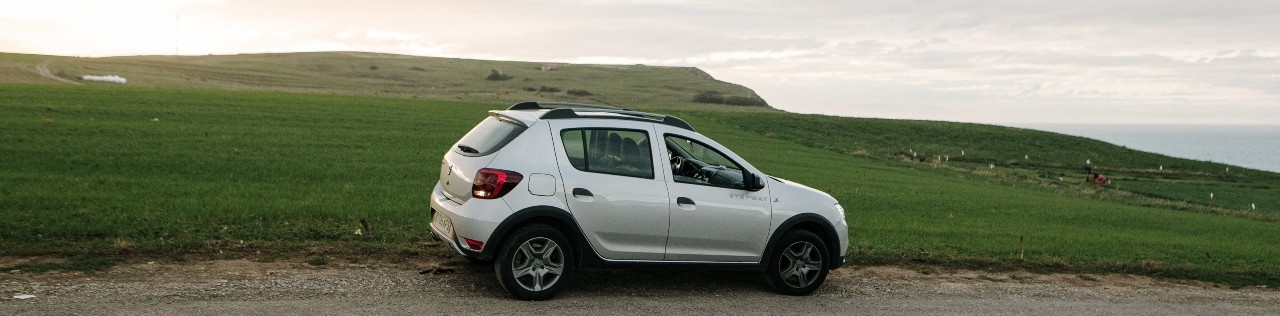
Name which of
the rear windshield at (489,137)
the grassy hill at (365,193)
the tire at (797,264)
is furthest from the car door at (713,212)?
the grassy hill at (365,193)

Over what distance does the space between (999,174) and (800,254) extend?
104ft

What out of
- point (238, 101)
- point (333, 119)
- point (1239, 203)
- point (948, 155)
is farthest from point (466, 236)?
point (948, 155)

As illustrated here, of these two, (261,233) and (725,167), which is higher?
(725,167)

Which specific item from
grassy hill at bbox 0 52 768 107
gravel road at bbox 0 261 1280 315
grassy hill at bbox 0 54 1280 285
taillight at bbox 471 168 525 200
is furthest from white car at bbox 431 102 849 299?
grassy hill at bbox 0 52 768 107

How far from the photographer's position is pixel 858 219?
1786 centimetres

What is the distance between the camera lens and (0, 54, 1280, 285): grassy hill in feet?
40.9

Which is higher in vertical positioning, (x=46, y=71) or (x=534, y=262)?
(x=534, y=262)

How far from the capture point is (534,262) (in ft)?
29.5

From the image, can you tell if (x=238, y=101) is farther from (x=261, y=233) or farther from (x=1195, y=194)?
(x=1195, y=194)

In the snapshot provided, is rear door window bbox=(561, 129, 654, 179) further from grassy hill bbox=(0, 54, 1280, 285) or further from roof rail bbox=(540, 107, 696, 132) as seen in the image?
grassy hill bbox=(0, 54, 1280, 285)

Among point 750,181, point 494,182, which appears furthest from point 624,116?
point 494,182

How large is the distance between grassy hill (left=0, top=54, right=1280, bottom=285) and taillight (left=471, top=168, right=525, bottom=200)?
111 inches

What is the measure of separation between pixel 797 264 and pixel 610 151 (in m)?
2.15

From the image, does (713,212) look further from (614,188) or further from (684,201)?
(614,188)
